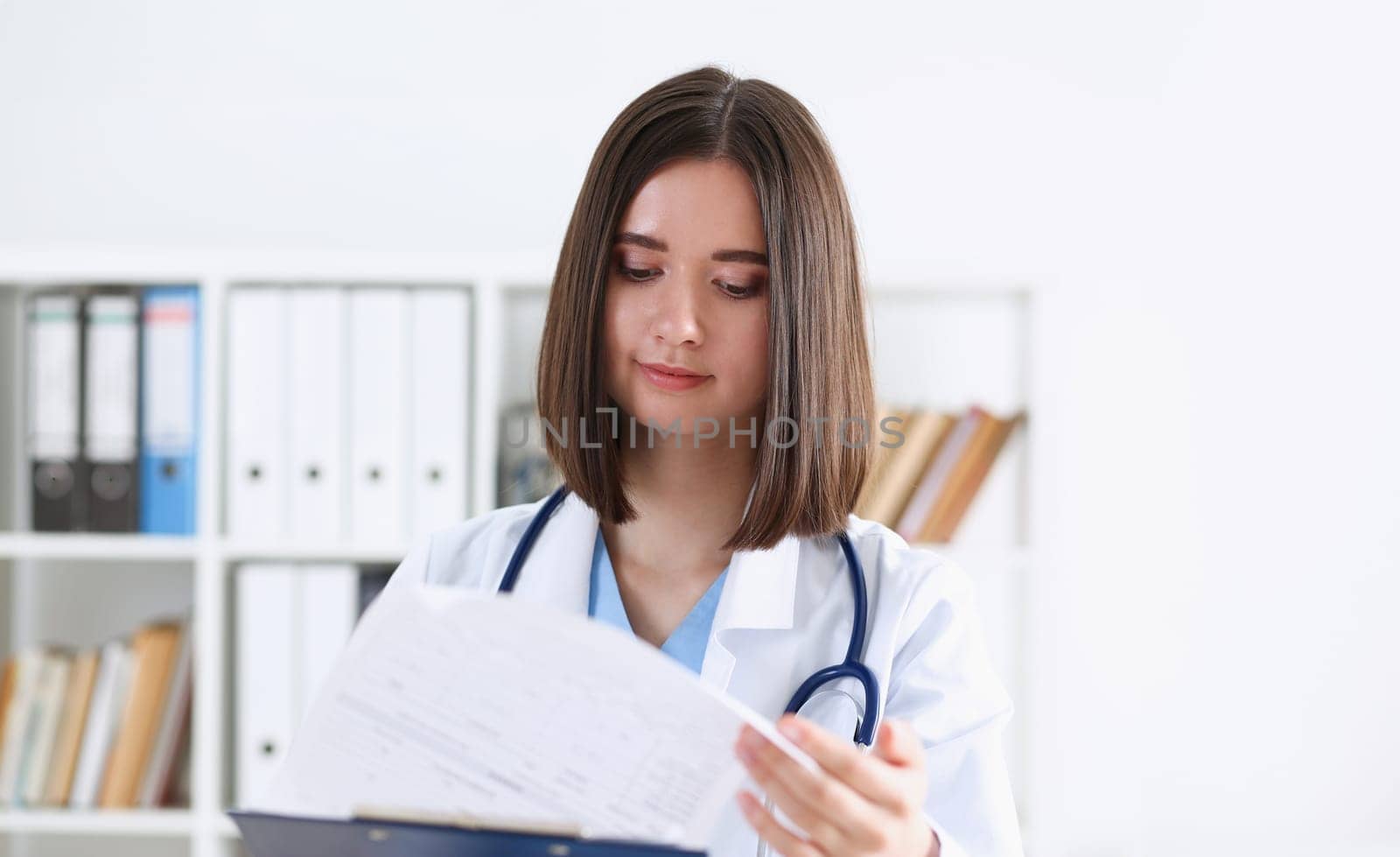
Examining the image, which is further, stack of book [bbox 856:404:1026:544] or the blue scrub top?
stack of book [bbox 856:404:1026:544]

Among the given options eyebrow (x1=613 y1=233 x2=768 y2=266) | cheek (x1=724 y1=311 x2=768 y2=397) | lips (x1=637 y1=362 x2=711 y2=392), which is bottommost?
lips (x1=637 y1=362 x2=711 y2=392)

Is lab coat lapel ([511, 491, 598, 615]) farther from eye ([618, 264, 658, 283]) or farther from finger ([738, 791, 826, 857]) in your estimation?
finger ([738, 791, 826, 857])

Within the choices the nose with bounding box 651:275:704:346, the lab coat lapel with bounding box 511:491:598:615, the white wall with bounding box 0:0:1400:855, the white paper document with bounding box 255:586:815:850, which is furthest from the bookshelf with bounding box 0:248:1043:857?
the white paper document with bounding box 255:586:815:850

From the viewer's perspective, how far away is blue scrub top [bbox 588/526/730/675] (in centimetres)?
98

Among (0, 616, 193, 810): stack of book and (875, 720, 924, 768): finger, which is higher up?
(875, 720, 924, 768): finger

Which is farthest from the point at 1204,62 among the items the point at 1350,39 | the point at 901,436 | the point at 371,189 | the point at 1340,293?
the point at 371,189

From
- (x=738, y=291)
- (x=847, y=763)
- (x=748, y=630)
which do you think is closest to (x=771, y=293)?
(x=738, y=291)

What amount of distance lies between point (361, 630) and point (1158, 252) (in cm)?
180

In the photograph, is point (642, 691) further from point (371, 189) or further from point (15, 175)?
point (15, 175)

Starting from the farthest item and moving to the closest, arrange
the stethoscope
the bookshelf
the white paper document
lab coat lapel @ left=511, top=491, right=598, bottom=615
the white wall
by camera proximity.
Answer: the white wall → the bookshelf → lab coat lapel @ left=511, top=491, right=598, bottom=615 → the stethoscope → the white paper document

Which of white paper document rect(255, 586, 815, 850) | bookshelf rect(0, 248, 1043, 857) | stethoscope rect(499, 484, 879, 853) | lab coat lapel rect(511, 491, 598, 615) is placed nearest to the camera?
white paper document rect(255, 586, 815, 850)

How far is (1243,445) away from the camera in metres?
2.10

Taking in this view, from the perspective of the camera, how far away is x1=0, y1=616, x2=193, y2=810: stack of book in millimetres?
1887

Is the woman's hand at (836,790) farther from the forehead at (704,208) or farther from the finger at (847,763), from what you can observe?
the forehead at (704,208)
